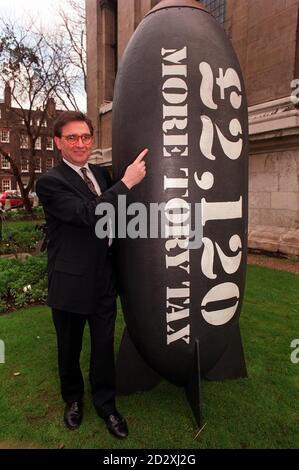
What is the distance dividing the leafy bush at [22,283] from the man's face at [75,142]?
3.61 metres

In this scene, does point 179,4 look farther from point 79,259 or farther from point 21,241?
point 21,241

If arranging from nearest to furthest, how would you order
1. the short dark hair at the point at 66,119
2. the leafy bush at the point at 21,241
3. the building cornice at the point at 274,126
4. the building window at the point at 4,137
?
the short dark hair at the point at 66,119
the building cornice at the point at 274,126
the leafy bush at the point at 21,241
the building window at the point at 4,137

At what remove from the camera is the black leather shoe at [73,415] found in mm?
2566

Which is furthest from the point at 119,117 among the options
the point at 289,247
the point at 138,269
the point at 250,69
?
the point at 250,69

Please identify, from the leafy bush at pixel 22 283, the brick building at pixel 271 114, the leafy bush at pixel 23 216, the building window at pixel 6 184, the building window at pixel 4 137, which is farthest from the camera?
the building window at pixel 6 184

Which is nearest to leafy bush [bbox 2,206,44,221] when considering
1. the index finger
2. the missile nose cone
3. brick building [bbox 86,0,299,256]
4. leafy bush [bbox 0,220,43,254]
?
leafy bush [bbox 0,220,43,254]

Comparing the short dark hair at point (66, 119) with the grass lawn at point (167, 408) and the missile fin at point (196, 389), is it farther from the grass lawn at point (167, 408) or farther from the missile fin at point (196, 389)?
the grass lawn at point (167, 408)

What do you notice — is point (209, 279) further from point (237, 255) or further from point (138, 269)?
point (138, 269)

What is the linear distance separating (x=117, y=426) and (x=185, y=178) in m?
1.79

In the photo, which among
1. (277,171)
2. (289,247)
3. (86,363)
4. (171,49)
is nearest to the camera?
(171,49)

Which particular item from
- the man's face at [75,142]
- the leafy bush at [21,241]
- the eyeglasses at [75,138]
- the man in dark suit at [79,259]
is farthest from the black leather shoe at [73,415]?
A: the leafy bush at [21,241]

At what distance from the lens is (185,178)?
2258 mm

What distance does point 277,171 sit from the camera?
8234 mm

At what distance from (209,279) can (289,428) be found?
1282 mm
